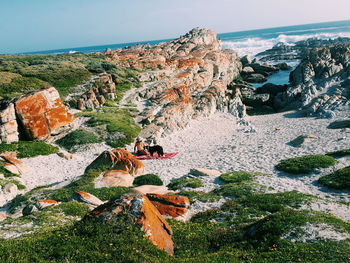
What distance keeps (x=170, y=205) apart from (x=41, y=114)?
23035 millimetres

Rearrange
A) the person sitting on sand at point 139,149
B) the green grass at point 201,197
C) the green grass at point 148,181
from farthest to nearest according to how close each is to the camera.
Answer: the person sitting on sand at point 139,149
the green grass at point 148,181
the green grass at point 201,197

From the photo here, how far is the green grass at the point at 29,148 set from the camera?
94.6ft

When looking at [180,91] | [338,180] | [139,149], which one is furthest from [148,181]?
[180,91]

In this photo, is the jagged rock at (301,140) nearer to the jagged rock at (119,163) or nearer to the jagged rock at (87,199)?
the jagged rock at (119,163)

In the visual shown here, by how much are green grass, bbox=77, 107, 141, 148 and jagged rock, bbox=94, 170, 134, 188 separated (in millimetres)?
11733

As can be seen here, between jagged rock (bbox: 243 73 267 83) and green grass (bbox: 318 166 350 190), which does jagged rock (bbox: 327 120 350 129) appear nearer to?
green grass (bbox: 318 166 350 190)

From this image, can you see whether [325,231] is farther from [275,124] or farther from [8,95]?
[8,95]

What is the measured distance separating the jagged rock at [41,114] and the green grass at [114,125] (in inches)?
180

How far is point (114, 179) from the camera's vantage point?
21438mm

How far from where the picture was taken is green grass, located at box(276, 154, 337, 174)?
72.1ft

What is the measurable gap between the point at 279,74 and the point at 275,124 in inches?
2150

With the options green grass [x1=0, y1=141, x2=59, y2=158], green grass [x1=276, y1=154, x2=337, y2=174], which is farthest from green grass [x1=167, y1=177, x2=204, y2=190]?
green grass [x1=0, y1=141, x2=59, y2=158]

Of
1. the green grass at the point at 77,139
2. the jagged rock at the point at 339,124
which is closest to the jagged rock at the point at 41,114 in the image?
the green grass at the point at 77,139

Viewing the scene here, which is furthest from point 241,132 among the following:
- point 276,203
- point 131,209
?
point 131,209
